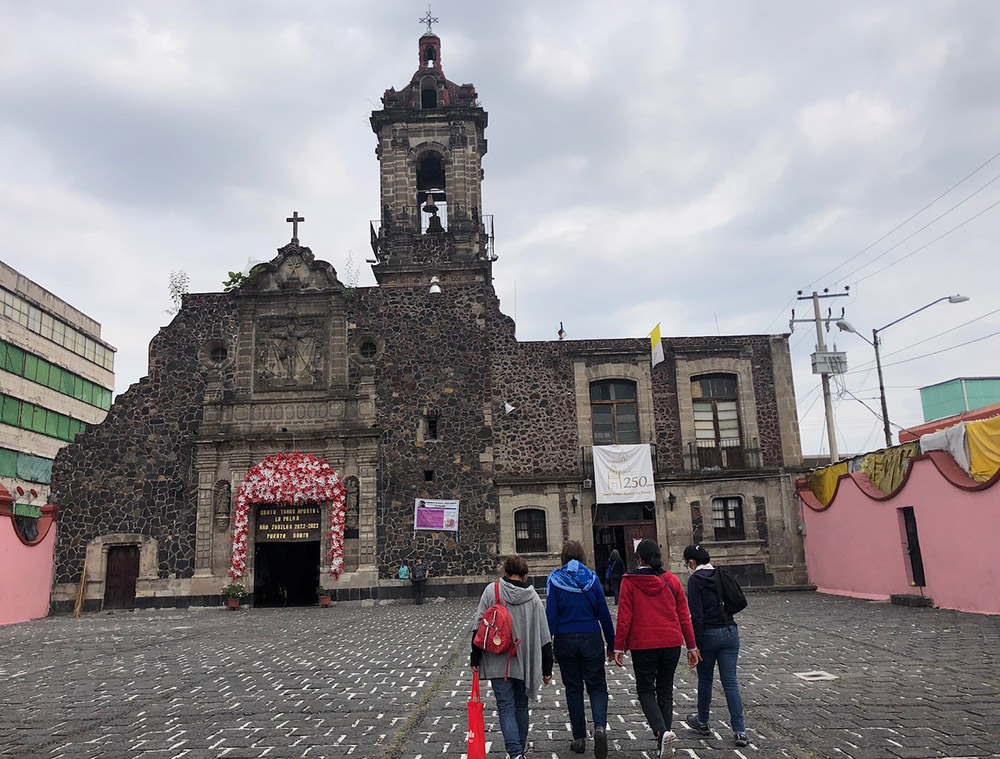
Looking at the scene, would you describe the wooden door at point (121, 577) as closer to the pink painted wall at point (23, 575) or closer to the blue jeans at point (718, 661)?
the pink painted wall at point (23, 575)

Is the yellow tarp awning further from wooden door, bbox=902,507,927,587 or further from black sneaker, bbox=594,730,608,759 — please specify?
black sneaker, bbox=594,730,608,759

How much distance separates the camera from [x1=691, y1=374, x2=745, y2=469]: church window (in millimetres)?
22328

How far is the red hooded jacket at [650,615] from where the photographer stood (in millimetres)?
5734

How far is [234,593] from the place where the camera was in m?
20.5

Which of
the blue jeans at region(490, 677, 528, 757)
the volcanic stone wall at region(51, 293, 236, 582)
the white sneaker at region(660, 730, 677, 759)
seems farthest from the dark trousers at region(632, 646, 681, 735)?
the volcanic stone wall at region(51, 293, 236, 582)

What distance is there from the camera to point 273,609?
67.6 ft

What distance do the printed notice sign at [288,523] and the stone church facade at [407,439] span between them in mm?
112

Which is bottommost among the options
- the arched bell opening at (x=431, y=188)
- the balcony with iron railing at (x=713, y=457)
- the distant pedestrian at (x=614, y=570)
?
the distant pedestrian at (x=614, y=570)

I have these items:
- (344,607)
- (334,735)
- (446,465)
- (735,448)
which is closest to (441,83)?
(446,465)

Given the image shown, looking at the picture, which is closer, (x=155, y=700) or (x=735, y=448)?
(x=155, y=700)

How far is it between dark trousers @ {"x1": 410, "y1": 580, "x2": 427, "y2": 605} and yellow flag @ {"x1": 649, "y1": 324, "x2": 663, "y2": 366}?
9195 mm

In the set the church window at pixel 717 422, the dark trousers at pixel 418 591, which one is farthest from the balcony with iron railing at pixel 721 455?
the dark trousers at pixel 418 591

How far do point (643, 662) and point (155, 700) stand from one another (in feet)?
17.6

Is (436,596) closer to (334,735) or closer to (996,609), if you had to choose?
(996,609)
